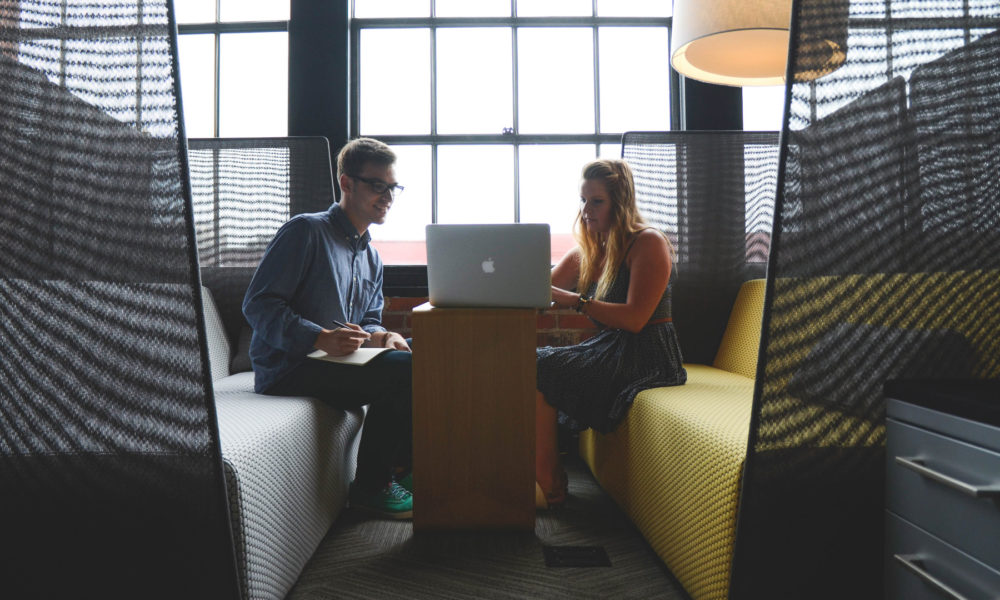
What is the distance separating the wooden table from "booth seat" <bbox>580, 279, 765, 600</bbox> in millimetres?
325

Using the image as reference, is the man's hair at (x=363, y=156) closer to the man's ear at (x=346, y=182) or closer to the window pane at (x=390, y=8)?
the man's ear at (x=346, y=182)

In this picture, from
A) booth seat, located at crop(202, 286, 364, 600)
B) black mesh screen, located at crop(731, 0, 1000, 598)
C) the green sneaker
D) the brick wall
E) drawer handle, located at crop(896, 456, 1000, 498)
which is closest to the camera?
drawer handle, located at crop(896, 456, 1000, 498)

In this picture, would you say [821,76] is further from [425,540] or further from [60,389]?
[425,540]

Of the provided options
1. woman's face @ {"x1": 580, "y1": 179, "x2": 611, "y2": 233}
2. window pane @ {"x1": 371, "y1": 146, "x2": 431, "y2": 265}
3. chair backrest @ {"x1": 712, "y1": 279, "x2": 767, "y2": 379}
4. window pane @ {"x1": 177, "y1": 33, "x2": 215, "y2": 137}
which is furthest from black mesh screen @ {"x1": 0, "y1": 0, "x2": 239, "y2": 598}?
window pane @ {"x1": 177, "y1": 33, "x2": 215, "y2": 137}

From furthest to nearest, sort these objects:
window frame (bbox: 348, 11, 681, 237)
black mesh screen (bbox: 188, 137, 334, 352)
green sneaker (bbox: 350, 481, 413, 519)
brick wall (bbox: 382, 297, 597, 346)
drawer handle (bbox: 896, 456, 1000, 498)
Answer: window frame (bbox: 348, 11, 681, 237)
brick wall (bbox: 382, 297, 597, 346)
black mesh screen (bbox: 188, 137, 334, 352)
green sneaker (bbox: 350, 481, 413, 519)
drawer handle (bbox: 896, 456, 1000, 498)

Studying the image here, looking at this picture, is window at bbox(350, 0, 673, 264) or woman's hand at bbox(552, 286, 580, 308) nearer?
woman's hand at bbox(552, 286, 580, 308)

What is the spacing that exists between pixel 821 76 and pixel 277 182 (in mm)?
2307

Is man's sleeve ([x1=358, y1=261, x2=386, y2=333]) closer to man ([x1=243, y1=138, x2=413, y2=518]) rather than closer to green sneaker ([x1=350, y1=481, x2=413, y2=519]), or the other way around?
man ([x1=243, y1=138, x2=413, y2=518])

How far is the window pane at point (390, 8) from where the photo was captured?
10.5ft

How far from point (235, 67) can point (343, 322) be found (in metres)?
1.79

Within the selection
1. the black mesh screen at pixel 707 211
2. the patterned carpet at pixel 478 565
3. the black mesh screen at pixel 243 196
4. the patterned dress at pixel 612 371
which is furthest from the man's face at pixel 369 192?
the black mesh screen at pixel 707 211

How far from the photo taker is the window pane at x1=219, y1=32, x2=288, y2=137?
3182 mm

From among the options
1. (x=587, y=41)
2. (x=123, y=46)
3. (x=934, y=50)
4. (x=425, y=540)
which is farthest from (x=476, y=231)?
(x=587, y=41)

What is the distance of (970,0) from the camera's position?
994 millimetres
